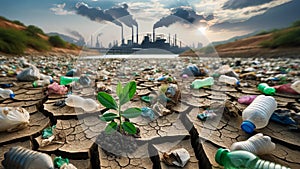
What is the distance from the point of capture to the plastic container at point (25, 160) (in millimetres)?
781

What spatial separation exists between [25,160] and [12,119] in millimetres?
556

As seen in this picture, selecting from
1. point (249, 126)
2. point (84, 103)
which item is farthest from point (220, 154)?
point (84, 103)

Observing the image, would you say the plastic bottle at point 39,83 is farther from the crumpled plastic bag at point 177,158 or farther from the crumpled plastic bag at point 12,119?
the crumpled plastic bag at point 177,158

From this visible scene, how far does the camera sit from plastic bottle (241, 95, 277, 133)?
3.91ft

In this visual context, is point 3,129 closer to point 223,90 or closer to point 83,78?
point 83,78

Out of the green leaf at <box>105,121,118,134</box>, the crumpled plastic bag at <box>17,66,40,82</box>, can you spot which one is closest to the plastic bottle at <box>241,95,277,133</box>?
the green leaf at <box>105,121,118,134</box>

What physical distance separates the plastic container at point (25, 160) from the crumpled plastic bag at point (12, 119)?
0.42 meters

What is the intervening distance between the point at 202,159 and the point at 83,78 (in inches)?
85.2

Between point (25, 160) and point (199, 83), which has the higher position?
point (199, 83)

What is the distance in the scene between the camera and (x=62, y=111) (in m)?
1.60

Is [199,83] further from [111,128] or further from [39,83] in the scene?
[39,83]

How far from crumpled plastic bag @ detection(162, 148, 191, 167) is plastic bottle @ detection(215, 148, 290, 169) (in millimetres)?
173

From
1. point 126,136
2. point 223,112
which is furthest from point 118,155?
point 223,112

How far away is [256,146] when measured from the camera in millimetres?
953
